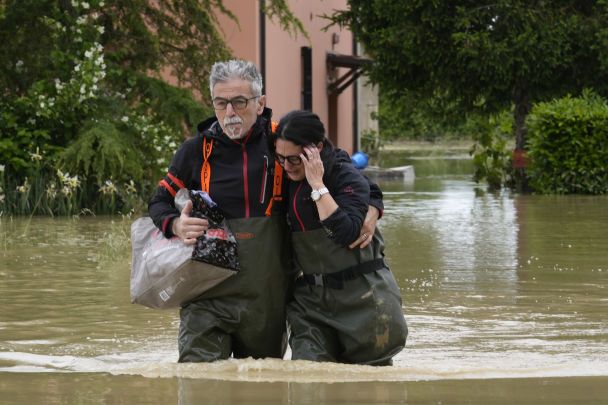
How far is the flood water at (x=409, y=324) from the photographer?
583 centimetres

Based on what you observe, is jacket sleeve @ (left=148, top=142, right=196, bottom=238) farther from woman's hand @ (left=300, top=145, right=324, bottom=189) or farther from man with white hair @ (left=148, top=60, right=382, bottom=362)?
woman's hand @ (left=300, top=145, right=324, bottom=189)

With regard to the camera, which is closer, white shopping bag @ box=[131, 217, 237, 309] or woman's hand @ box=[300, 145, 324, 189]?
woman's hand @ box=[300, 145, 324, 189]

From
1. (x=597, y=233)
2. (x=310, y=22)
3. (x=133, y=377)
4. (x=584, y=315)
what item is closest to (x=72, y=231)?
(x=597, y=233)

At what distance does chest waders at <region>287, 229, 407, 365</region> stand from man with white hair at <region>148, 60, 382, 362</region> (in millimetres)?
120

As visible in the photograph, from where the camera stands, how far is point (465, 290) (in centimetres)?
1007

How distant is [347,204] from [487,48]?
671 inches

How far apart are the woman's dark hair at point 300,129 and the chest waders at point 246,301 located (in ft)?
1.23

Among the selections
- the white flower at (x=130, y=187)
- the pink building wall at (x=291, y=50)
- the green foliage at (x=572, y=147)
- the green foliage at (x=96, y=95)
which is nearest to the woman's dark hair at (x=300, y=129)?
the green foliage at (x=96, y=95)

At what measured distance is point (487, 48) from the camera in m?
22.3

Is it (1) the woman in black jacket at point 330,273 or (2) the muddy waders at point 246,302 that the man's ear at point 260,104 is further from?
(2) the muddy waders at point 246,302

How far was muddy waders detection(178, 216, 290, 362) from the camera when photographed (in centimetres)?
574

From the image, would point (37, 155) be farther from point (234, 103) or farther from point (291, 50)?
point (291, 50)

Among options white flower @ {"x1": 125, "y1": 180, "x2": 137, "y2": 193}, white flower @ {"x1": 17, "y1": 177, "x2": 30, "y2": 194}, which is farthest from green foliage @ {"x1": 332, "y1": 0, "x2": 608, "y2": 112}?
white flower @ {"x1": 17, "y1": 177, "x2": 30, "y2": 194}

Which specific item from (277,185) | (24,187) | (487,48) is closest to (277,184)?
(277,185)
